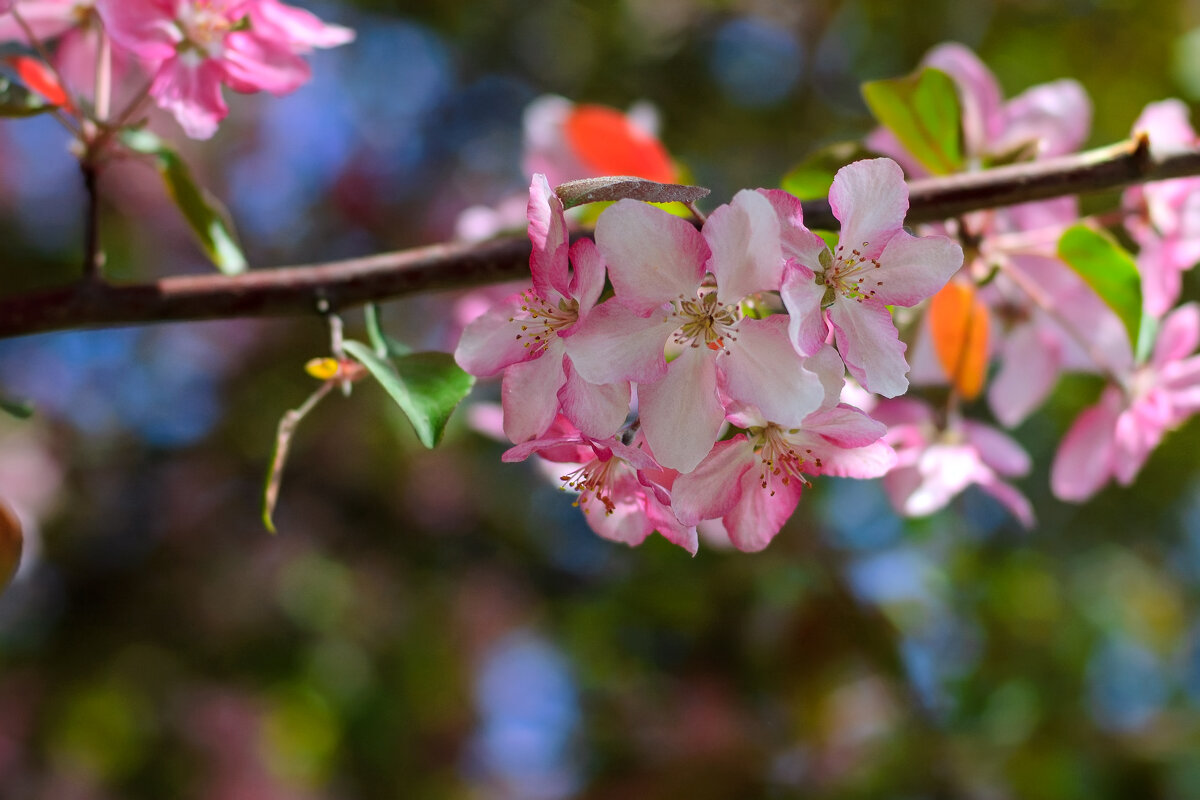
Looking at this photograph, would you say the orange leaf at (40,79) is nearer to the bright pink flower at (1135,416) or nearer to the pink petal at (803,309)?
the pink petal at (803,309)

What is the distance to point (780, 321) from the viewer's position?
0.57 meters

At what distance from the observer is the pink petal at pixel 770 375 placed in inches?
21.5

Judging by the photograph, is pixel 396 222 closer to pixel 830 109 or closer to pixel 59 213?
pixel 59 213

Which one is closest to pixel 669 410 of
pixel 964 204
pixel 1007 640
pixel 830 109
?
pixel 964 204

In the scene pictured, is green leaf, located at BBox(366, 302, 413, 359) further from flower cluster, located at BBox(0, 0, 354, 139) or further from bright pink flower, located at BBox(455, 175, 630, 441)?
flower cluster, located at BBox(0, 0, 354, 139)

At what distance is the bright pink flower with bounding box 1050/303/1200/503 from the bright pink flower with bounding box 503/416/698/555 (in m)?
0.45

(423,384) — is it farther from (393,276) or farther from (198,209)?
(198,209)

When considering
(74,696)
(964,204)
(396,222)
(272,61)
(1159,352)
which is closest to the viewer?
(964,204)

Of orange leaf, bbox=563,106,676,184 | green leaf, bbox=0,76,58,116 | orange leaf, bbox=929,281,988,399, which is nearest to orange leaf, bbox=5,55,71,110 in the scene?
green leaf, bbox=0,76,58,116

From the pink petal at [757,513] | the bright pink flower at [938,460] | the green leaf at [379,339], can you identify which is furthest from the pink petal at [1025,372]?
the green leaf at [379,339]

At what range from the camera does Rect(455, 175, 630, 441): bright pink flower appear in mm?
569

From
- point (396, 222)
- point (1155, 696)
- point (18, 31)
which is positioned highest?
point (18, 31)

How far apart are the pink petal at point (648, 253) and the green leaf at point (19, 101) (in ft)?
1.52

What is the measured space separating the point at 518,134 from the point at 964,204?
2213 millimetres
